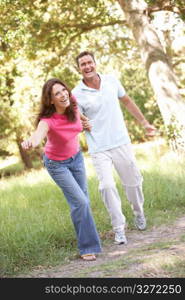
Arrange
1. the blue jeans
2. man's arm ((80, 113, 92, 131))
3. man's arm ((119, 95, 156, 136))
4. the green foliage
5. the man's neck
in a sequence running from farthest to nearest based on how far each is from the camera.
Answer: the green foliage, man's arm ((119, 95, 156, 136)), the man's neck, man's arm ((80, 113, 92, 131)), the blue jeans

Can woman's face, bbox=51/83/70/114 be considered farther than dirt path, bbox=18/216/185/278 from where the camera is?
Yes

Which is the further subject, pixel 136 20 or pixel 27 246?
pixel 136 20

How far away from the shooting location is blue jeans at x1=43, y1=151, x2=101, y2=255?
5277 mm

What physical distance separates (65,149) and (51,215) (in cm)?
179

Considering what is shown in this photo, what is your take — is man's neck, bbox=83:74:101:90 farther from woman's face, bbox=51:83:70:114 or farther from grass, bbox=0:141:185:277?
grass, bbox=0:141:185:277

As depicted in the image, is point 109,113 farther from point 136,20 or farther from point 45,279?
point 136,20

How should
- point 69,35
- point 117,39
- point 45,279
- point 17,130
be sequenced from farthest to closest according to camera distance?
point 17,130
point 117,39
point 69,35
point 45,279

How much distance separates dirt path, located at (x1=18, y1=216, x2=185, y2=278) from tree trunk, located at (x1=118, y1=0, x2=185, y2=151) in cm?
546

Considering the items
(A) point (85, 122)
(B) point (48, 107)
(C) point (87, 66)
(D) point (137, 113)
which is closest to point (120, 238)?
(A) point (85, 122)

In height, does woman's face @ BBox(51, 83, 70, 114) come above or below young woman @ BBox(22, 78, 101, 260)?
above

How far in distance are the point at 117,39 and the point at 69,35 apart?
285 centimetres

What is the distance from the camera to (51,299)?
13.3 ft

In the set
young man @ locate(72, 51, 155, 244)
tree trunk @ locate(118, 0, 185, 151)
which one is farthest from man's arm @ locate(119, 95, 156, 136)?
tree trunk @ locate(118, 0, 185, 151)

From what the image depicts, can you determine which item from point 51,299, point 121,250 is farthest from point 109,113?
point 51,299
